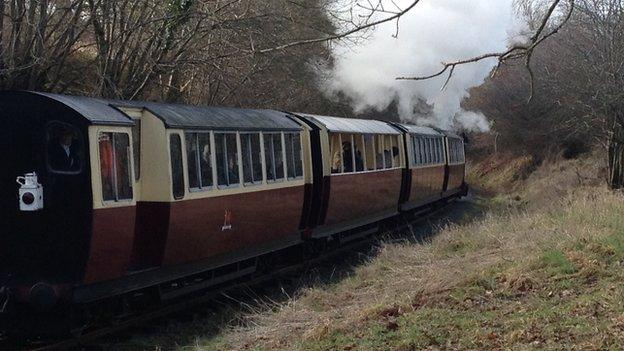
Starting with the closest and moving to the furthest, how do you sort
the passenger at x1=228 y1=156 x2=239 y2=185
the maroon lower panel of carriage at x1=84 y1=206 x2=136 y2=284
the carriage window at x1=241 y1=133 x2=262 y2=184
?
1. the maroon lower panel of carriage at x1=84 y1=206 x2=136 y2=284
2. the passenger at x1=228 y1=156 x2=239 y2=185
3. the carriage window at x1=241 y1=133 x2=262 y2=184

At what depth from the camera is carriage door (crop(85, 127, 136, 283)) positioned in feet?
29.0

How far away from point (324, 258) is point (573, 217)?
15.8 ft

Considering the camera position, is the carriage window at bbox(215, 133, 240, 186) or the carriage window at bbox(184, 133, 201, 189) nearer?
the carriage window at bbox(184, 133, 201, 189)

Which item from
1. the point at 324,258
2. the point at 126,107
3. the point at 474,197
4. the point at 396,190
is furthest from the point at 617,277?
the point at 474,197

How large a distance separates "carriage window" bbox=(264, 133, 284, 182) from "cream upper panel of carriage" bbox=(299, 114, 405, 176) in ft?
5.72

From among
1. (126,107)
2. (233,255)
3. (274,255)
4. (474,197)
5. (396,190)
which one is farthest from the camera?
(474,197)

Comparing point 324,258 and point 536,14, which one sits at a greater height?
point 536,14

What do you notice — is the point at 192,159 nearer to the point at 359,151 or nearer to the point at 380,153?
the point at 359,151

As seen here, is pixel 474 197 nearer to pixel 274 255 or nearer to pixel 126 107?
pixel 274 255

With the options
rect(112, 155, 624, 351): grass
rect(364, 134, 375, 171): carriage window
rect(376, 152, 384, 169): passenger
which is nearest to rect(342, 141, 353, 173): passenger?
rect(364, 134, 375, 171): carriage window

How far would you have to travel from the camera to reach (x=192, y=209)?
10430mm

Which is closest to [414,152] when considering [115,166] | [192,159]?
[192,159]

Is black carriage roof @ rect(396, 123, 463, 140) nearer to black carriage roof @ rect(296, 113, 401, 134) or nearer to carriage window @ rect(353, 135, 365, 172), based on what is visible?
black carriage roof @ rect(296, 113, 401, 134)

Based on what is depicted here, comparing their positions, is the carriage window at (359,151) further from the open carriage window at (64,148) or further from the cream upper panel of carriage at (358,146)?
the open carriage window at (64,148)
